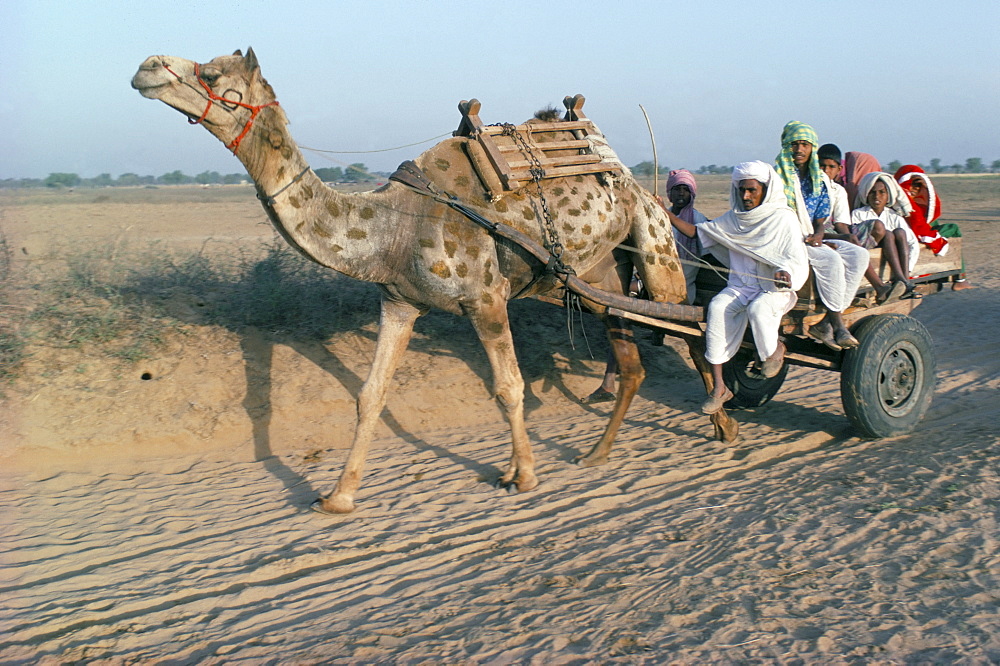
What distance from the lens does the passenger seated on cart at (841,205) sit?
6.41 m

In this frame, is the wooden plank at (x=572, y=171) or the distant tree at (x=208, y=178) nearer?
the wooden plank at (x=572, y=171)

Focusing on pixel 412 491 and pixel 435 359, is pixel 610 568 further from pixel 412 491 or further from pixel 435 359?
pixel 435 359

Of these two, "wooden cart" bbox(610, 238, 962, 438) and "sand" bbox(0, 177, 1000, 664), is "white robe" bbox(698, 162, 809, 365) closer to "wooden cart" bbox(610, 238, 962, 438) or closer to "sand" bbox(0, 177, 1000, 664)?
"wooden cart" bbox(610, 238, 962, 438)

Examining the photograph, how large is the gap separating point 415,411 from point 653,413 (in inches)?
85.2

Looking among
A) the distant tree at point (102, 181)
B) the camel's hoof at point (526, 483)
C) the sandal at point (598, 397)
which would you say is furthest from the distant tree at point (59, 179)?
the camel's hoof at point (526, 483)

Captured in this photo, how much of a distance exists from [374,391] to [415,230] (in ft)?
3.48

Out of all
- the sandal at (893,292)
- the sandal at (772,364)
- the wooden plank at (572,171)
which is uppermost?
the wooden plank at (572,171)

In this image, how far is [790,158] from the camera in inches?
270

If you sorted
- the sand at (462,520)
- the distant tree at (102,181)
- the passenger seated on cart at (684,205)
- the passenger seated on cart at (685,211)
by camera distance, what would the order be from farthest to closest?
the distant tree at (102,181)
the passenger seated on cart at (684,205)
the passenger seated on cart at (685,211)
the sand at (462,520)

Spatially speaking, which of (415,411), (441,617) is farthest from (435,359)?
(441,617)

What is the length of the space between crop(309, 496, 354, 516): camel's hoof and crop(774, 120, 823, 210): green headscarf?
4.24 m

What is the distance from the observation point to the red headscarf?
7.18m

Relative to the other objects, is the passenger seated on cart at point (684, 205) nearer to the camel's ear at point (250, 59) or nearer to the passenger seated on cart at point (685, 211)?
the passenger seated on cart at point (685, 211)

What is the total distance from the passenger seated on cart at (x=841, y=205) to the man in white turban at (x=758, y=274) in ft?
2.21
